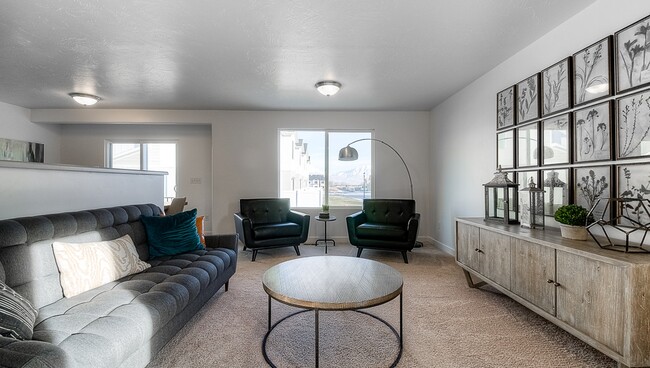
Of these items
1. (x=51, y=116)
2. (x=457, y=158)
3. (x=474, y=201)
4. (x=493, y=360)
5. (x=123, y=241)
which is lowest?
(x=493, y=360)

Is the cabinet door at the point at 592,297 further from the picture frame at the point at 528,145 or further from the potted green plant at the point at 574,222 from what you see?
the picture frame at the point at 528,145

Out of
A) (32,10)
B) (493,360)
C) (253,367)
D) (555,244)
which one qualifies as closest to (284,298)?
(253,367)

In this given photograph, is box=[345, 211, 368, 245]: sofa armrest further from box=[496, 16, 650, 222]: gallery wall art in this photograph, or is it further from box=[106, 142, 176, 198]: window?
box=[106, 142, 176, 198]: window

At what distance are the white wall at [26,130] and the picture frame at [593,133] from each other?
25.2 feet

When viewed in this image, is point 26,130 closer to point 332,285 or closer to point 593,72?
point 332,285

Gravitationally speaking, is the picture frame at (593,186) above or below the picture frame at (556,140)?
below

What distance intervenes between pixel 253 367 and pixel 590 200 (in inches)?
103

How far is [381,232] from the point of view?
12.5 feet

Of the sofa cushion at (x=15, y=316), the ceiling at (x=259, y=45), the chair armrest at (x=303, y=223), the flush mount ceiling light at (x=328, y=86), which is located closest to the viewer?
the sofa cushion at (x=15, y=316)

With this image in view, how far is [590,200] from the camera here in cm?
209

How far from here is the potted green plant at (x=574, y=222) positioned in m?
1.89

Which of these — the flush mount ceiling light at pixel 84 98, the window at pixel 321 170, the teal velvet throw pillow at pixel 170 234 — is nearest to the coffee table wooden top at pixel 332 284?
the teal velvet throw pillow at pixel 170 234

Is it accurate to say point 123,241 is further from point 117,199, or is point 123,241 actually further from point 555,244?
point 555,244

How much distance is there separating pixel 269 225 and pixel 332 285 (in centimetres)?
251
